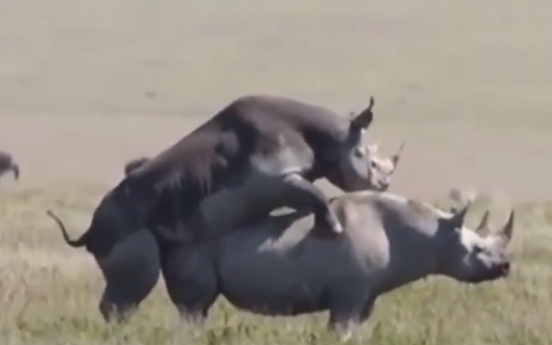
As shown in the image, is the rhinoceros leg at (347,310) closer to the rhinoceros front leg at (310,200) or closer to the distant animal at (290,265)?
the distant animal at (290,265)

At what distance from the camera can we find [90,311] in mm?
10484

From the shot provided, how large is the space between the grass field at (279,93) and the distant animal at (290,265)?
138mm

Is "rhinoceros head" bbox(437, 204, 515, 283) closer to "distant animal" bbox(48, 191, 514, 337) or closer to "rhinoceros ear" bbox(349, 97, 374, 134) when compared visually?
"distant animal" bbox(48, 191, 514, 337)

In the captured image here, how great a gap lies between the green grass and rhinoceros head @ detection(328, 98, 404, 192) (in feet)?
2.17

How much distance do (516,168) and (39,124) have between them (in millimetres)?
6369

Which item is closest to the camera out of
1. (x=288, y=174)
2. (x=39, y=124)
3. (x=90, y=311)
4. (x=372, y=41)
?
(x=288, y=174)

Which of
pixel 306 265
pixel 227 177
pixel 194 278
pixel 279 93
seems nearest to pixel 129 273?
pixel 194 278

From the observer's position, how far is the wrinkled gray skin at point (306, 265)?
32.1 feet

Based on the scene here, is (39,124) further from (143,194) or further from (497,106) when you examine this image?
(143,194)

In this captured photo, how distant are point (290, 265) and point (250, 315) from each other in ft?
2.67

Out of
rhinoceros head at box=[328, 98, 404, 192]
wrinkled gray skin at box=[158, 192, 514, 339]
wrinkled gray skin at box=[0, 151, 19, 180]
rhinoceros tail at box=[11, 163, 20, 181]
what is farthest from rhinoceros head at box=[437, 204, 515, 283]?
rhinoceros tail at box=[11, 163, 20, 181]

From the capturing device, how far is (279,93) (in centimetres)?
2817

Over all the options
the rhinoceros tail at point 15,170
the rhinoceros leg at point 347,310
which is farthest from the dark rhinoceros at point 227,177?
the rhinoceros tail at point 15,170

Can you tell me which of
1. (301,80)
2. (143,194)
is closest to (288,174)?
(143,194)
